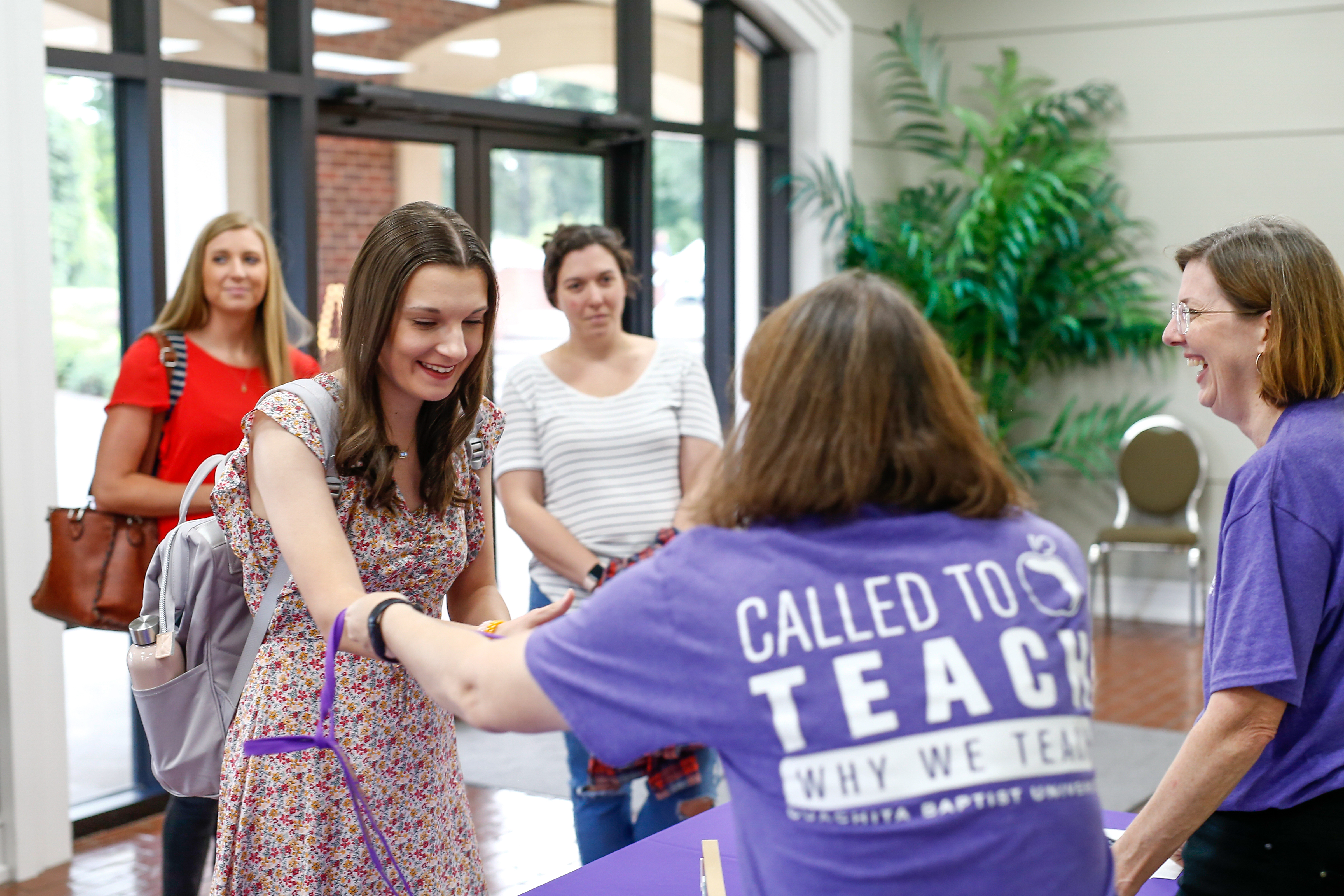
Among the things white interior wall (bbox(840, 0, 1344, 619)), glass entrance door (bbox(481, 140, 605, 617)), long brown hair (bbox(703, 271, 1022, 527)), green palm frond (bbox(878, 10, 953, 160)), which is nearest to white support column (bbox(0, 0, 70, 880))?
glass entrance door (bbox(481, 140, 605, 617))

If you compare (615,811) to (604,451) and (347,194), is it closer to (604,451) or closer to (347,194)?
(604,451)

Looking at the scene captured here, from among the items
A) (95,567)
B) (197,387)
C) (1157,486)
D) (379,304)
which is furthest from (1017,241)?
(379,304)

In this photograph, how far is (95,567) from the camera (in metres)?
3.07

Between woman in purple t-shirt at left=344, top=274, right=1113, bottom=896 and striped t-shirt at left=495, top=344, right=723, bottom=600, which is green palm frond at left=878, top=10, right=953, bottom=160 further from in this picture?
woman in purple t-shirt at left=344, top=274, right=1113, bottom=896

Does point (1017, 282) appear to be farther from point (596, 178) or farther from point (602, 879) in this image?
point (602, 879)

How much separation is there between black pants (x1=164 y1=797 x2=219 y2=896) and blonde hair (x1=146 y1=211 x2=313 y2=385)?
1060 mm

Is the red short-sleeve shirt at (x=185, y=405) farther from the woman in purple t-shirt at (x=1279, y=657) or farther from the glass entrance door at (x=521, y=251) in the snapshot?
the woman in purple t-shirt at (x=1279, y=657)

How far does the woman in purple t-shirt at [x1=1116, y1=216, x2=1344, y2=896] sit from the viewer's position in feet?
5.08

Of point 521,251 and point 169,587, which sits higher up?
point 521,251

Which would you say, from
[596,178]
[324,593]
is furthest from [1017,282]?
[324,593]

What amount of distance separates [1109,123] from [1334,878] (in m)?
6.30

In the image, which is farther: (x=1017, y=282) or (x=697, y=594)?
(x=1017, y=282)

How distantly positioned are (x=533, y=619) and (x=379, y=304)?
445mm

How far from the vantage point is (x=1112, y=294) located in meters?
6.96
